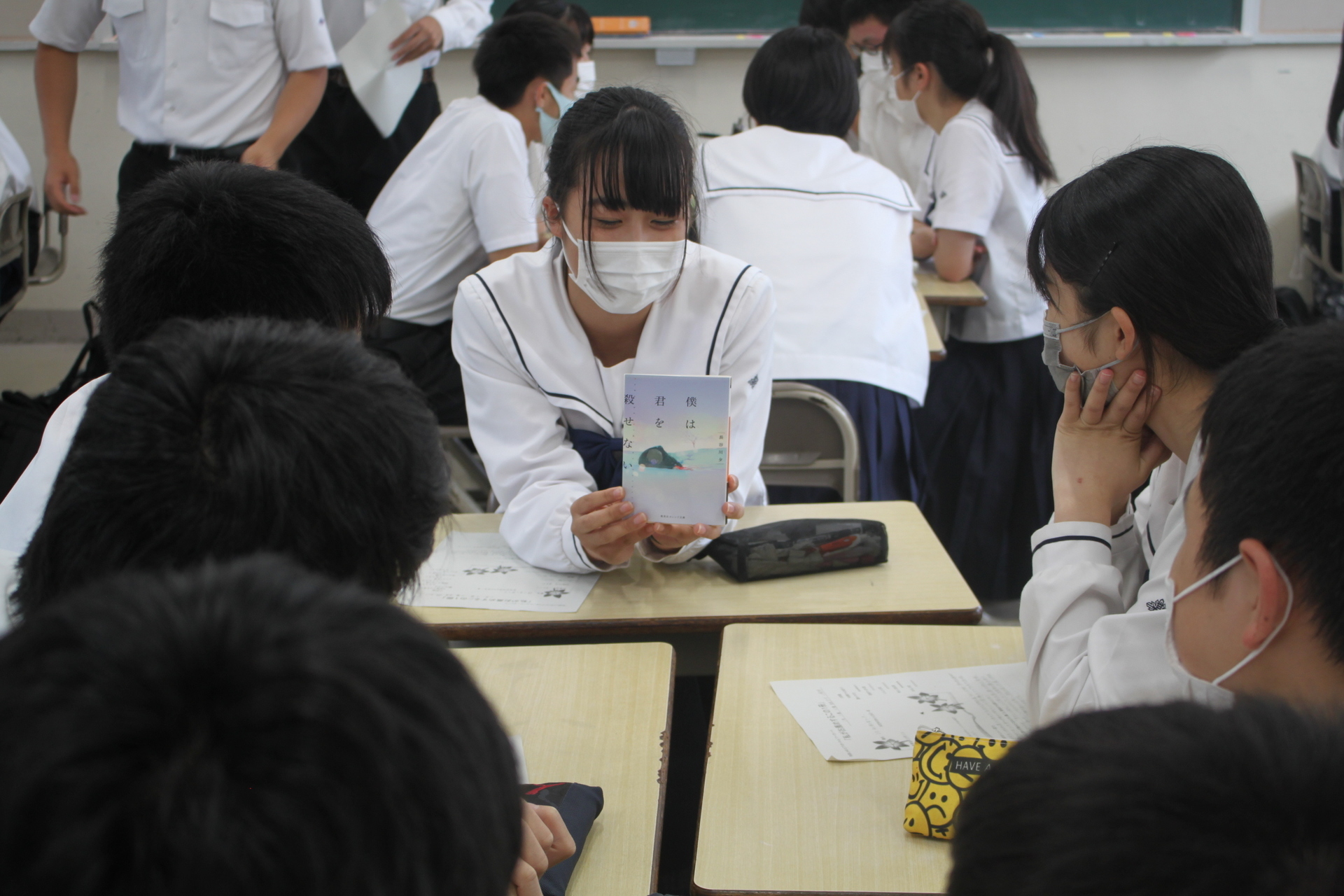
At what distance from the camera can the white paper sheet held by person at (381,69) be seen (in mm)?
3268

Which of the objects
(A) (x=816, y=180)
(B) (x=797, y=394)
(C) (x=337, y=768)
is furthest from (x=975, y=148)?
(C) (x=337, y=768)

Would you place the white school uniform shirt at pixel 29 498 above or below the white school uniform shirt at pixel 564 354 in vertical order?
above

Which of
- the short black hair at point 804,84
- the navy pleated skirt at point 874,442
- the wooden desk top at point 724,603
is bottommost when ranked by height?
the navy pleated skirt at point 874,442

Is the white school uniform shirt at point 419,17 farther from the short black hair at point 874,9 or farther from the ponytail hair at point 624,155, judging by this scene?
the ponytail hair at point 624,155

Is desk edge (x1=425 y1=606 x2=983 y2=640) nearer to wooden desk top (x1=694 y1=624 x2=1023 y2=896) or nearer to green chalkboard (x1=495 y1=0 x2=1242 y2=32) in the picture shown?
wooden desk top (x1=694 y1=624 x2=1023 y2=896)

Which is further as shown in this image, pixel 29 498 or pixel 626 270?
pixel 626 270

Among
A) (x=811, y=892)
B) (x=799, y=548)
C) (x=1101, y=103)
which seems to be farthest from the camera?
(x=1101, y=103)

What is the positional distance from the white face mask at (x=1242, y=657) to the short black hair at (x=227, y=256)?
0.91 meters

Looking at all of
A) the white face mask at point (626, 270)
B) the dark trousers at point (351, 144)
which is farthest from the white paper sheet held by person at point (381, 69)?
the white face mask at point (626, 270)

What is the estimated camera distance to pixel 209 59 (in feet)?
9.59

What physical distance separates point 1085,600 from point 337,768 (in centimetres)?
100

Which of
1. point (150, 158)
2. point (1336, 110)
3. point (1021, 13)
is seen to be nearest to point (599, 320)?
point (150, 158)

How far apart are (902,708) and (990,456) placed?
191 cm

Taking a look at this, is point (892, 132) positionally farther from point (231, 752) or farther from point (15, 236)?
point (231, 752)
